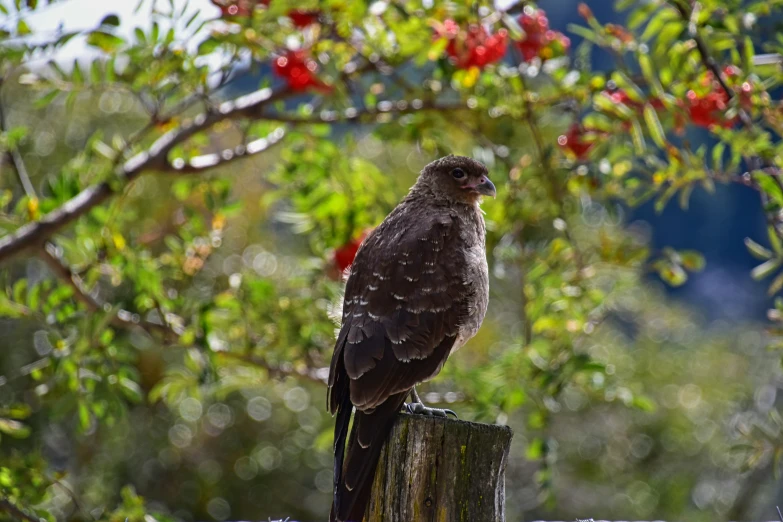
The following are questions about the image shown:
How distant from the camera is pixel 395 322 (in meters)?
3.21

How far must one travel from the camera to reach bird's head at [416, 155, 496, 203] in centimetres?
377

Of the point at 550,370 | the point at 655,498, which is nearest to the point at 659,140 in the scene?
the point at 550,370

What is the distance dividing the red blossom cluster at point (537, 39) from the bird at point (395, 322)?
3.71 ft

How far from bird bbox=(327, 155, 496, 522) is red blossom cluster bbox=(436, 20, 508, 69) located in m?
0.94

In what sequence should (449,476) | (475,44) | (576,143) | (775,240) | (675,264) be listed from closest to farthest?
(449,476) < (775,240) < (475,44) < (576,143) < (675,264)

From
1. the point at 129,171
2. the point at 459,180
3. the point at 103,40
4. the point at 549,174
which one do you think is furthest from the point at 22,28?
the point at 549,174

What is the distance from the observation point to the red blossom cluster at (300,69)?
4.28m

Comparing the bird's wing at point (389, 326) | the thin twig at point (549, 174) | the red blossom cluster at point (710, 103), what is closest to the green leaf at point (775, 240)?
the red blossom cluster at point (710, 103)

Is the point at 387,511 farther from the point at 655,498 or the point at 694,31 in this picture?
the point at 655,498

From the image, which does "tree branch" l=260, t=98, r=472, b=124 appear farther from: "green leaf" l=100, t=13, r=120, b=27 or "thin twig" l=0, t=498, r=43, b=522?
"thin twig" l=0, t=498, r=43, b=522

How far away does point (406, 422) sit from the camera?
110 inches

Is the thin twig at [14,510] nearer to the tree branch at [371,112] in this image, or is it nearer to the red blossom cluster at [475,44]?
the tree branch at [371,112]

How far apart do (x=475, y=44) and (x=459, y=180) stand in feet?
2.69

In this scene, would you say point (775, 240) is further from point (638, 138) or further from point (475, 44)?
point (475, 44)
